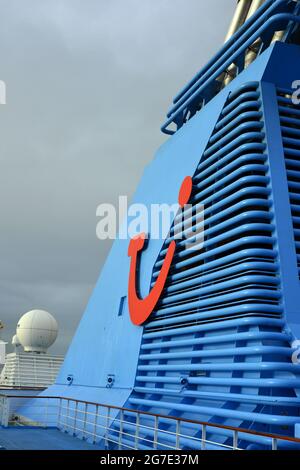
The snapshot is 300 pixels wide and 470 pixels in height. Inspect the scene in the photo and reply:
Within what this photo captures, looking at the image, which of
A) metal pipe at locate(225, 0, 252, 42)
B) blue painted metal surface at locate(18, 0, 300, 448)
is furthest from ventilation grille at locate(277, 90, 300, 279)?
metal pipe at locate(225, 0, 252, 42)

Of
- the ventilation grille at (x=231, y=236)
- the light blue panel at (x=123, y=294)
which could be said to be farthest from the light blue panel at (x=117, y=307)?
the ventilation grille at (x=231, y=236)

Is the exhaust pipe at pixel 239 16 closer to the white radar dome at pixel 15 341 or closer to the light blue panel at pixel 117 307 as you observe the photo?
the light blue panel at pixel 117 307

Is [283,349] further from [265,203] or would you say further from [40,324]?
[40,324]

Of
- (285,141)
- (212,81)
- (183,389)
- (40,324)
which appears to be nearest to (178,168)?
(212,81)

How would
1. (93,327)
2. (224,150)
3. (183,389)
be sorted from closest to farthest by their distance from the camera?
(183,389), (224,150), (93,327)

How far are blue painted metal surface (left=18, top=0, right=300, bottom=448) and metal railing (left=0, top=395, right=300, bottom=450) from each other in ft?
0.62

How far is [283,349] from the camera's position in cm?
768

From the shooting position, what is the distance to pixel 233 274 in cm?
933

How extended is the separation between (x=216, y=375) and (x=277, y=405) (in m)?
1.65

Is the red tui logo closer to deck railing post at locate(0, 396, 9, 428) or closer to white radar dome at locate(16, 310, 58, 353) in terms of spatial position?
deck railing post at locate(0, 396, 9, 428)

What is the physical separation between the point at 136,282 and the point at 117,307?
1572 mm

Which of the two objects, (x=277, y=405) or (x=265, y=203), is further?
(x=265, y=203)
